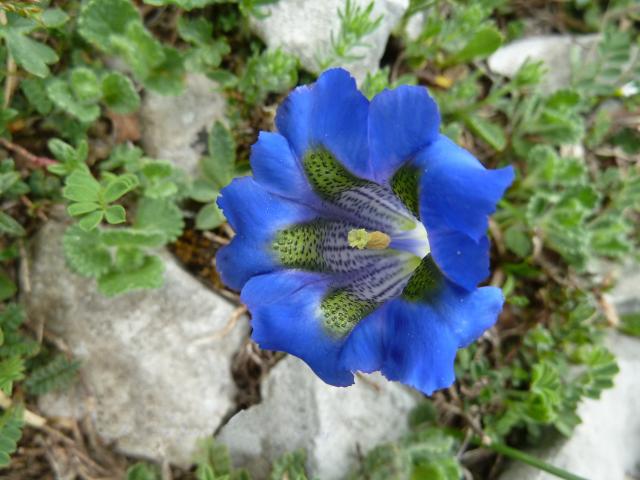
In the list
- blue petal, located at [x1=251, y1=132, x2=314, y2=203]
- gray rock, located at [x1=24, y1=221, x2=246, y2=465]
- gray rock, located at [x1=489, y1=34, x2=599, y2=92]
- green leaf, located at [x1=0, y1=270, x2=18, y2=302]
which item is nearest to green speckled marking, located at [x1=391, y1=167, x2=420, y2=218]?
blue petal, located at [x1=251, y1=132, x2=314, y2=203]

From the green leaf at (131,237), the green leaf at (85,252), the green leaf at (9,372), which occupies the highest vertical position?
the green leaf at (131,237)

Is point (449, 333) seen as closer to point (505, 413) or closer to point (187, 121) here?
point (505, 413)

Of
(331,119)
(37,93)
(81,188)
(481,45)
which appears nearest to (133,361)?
(81,188)

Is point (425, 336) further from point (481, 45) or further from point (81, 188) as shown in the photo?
point (481, 45)

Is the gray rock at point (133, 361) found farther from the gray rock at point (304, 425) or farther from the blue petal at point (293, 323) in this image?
the blue petal at point (293, 323)

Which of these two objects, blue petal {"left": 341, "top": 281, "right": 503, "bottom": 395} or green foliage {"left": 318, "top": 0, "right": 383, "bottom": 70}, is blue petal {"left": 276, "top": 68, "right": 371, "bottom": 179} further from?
green foliage {"left": 318, "top": 0, "right": 383, "bottom": 70}

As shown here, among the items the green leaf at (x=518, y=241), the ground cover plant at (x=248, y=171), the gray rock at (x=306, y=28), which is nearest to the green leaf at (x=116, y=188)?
the ground cover plant at (x=248, y=171)

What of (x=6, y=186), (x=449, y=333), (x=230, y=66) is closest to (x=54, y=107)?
(x=6, y=186)
